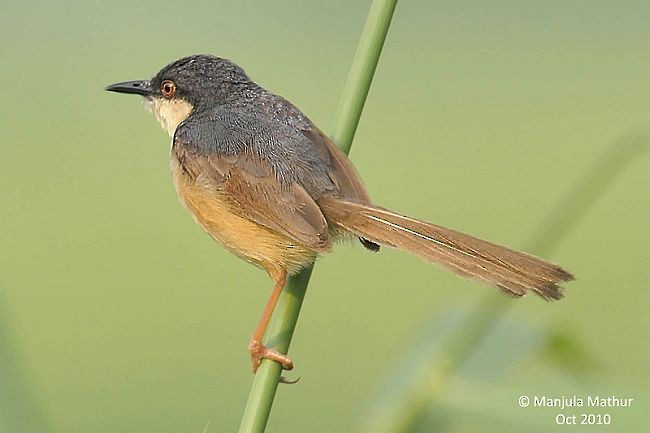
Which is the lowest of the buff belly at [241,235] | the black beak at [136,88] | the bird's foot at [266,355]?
the bird's foot at [266,355]

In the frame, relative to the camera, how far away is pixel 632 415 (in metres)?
1.38

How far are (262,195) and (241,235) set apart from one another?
93 millimetres

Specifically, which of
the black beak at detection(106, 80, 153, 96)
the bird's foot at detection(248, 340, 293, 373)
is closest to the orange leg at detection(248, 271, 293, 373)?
the bird's foot at detection(248, 340, 293, 373)

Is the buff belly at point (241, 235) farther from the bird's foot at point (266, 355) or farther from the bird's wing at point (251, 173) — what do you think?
the bird's foot at point (266, 355)

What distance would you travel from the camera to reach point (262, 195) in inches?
68.8

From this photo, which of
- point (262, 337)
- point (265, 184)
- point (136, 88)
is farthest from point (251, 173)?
point (136, 88)

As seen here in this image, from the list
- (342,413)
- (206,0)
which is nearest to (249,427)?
(342,413)

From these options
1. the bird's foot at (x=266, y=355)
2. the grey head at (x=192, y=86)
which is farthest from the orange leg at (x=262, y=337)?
the grey head at (x=192, y=86)

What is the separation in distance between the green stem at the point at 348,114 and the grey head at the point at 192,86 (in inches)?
20.7

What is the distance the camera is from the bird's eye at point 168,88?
6.72 ft

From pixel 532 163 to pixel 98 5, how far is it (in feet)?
9.64

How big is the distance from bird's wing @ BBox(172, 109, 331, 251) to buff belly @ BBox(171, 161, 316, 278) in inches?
0.6

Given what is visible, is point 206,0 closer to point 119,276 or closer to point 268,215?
point 119,276

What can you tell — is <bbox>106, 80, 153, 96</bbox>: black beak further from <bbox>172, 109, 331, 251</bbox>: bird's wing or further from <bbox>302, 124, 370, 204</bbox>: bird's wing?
<bbox>302, 124, 370, 204</bbox>: bird's wing
